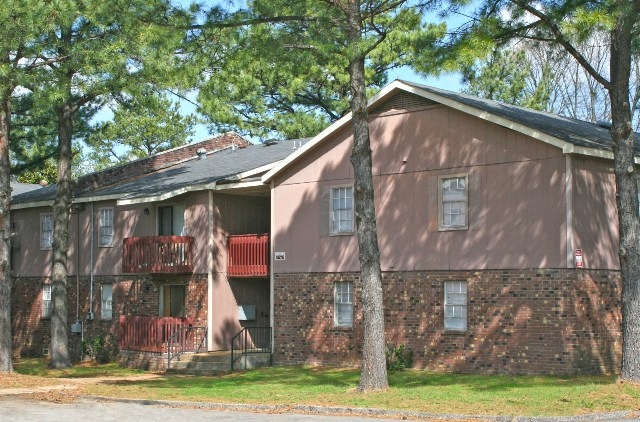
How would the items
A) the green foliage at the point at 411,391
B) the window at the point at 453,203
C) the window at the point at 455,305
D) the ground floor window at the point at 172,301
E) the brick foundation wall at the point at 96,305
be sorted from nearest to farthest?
the green foliage at the point at 411,391
the window at the point at 455,305
the window at the point at 453,203
the brick foundation wall at the point at 96,305
the ground floor window at the point at 172,301

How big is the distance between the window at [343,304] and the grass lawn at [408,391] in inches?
57.3

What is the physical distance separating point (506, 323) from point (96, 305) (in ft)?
56.4

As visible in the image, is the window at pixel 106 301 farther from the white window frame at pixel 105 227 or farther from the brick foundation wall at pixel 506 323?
the brick foundation wall at pixel 506 323

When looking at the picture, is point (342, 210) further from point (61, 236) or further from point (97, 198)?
point (97, 198)

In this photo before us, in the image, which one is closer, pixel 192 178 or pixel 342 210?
pixel 342 210

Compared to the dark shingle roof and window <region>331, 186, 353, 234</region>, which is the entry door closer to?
window <region>331, 186, 353, 234</region>

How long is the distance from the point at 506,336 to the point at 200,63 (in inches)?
390

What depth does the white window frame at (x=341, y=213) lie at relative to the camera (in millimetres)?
29219

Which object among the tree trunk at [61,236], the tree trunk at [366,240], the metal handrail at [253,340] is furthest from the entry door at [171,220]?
the tree trunk at [366,240]

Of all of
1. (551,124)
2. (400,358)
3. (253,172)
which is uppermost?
(551,124)

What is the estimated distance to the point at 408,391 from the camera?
21.4 m

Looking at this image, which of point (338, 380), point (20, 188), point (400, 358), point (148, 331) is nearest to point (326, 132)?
point (400, 358)

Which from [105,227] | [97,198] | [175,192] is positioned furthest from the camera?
[105,227]

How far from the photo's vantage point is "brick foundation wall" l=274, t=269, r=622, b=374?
24500mm
